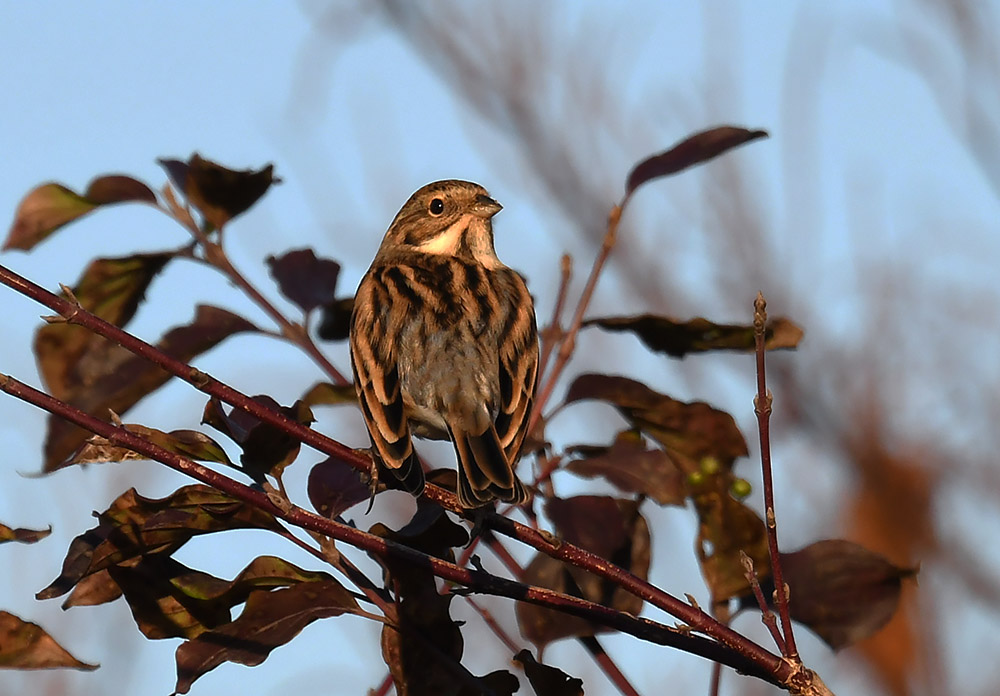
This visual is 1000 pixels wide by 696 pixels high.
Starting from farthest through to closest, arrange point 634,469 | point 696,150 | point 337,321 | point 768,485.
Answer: point 337,321 → point 696,150 → point 634,469 → point 768,485

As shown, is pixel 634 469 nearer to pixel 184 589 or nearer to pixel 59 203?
pixel 184 589

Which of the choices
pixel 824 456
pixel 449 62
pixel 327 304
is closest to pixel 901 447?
pixel 824 456

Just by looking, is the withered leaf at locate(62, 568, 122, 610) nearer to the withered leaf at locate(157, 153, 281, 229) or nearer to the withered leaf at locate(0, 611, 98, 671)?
the withered leaf at locate(0, 611, 98, 671)

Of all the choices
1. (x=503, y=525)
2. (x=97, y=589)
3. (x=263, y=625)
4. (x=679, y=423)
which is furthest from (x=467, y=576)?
(x=679, y=423)

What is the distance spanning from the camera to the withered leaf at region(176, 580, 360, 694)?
3016 millimetres

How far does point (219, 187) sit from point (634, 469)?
155 cm

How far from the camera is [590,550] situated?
362 cm

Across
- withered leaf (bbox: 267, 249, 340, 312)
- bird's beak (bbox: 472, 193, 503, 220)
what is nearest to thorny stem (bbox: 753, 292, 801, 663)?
withered leaf (bbox: 267, 249, 340, 312)

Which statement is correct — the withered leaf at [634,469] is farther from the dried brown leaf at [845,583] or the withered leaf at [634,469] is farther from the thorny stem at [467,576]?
the thorny stem at [467,576]

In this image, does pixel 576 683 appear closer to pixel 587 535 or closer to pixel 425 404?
pixel 587 535

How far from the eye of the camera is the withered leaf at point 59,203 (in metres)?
4.19

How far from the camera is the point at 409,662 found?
3121 millimetres

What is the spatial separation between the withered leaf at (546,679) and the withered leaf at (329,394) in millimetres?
1334

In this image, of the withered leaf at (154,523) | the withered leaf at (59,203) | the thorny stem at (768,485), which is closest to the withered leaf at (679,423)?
the thorny stem at (768,485)
